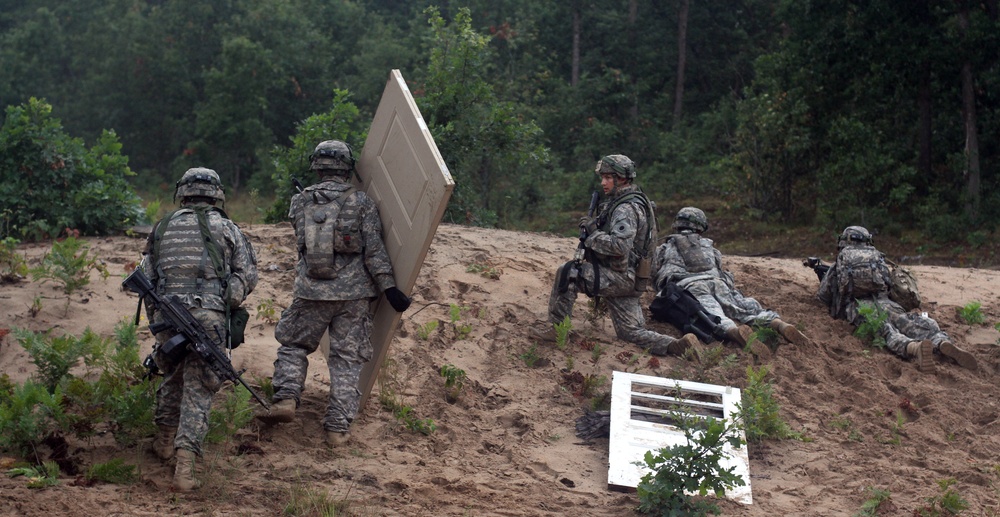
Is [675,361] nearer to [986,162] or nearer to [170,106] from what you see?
[986,162]

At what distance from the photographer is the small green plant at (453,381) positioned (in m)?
7.34

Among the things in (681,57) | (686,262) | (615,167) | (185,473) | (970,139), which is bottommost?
(185,473)

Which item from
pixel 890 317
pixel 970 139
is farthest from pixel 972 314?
pixel 970 139

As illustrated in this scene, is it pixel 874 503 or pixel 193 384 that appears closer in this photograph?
pixel 193 384

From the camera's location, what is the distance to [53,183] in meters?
10.8

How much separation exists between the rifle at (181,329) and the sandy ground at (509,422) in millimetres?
655

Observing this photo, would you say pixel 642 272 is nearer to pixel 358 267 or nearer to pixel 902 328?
pixel 902 328

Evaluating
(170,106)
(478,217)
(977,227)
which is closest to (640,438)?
(478,217)

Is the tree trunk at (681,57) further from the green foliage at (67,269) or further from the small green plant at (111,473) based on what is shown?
the small green plant at (111,473)

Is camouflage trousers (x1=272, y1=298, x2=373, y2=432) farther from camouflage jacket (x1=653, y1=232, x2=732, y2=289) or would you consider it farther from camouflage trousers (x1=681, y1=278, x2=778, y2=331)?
camouflage jacket (x1=653, y1=232, x2=732, y2=289)

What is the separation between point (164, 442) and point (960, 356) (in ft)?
20.1

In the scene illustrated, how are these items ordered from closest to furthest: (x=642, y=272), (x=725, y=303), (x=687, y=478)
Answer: (x=687, y=478) → (x=642, y=272) → (x=725, y=303)

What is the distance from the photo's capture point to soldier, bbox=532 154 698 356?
808 centimetres

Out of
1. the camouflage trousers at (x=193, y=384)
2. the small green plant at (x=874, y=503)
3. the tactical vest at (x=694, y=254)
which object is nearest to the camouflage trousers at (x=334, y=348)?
the camouflage trousers at (x=193, y=384)
